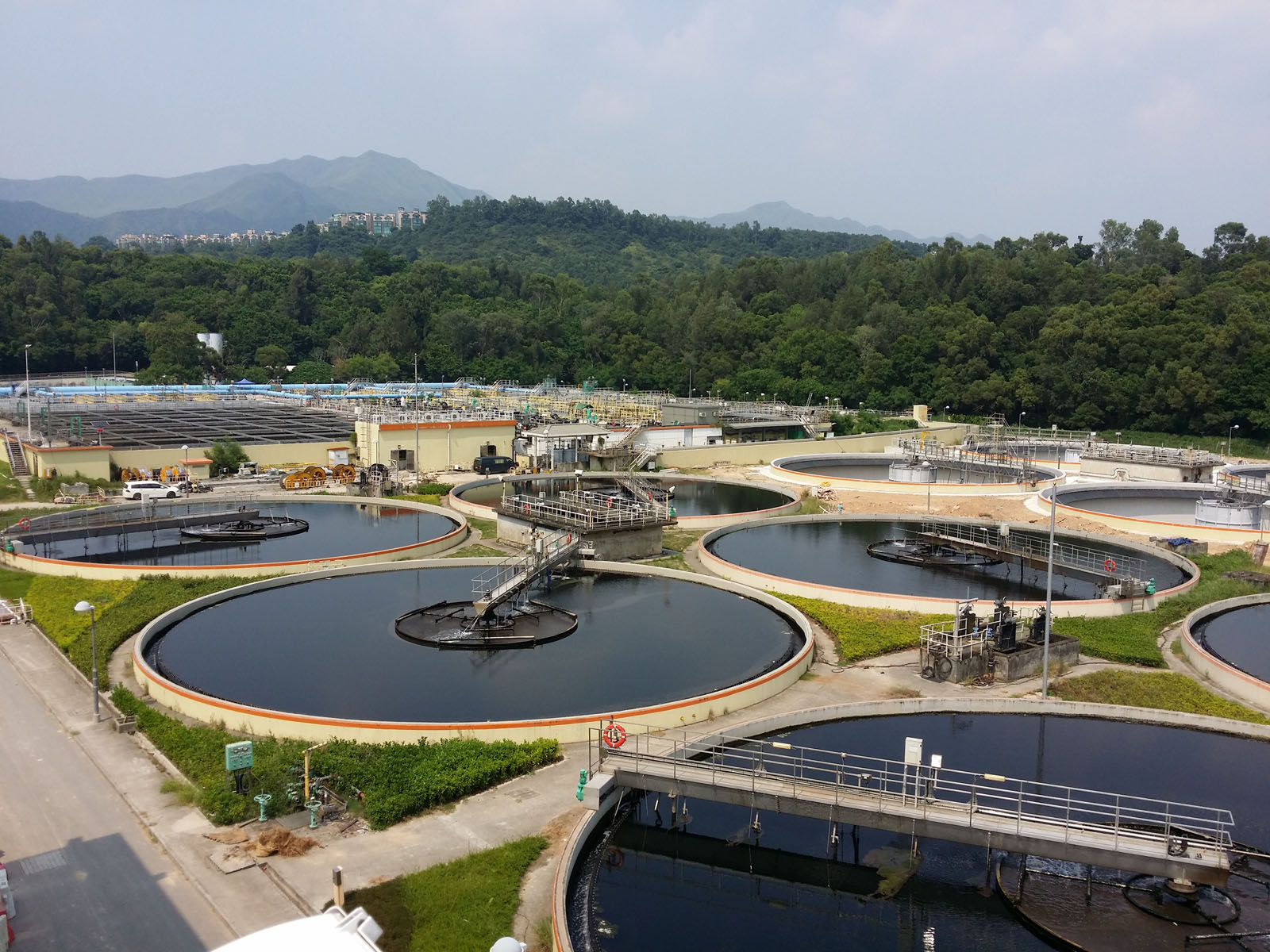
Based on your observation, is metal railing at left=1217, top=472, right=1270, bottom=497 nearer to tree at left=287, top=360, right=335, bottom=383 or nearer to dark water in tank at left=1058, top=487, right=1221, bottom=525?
dark water in tank at left=1058, top=487, right=1221, bottom=525

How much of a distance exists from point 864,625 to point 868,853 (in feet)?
35.8

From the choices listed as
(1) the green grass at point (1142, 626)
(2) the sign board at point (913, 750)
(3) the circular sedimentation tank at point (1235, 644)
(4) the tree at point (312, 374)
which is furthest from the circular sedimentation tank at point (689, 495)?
(4) the tree at point (312, 374)

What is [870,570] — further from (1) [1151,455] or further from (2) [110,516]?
(1) [1151,455]

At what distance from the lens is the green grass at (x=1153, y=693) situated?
19625mm

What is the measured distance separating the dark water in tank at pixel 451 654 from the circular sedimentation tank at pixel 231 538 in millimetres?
3539

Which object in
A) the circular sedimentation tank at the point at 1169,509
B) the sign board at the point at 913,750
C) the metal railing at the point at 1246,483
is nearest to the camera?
the sign board at the point at 913,750

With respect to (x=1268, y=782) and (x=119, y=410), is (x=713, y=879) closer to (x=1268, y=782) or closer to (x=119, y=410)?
(x=1268, y=782)

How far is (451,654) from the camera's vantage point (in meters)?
22.3

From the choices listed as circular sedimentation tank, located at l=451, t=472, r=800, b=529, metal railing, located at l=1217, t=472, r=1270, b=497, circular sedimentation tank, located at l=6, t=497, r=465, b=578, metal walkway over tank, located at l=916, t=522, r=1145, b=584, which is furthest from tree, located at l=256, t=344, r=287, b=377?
metal railing, located at l=1217, t=472, r=1270, b=497

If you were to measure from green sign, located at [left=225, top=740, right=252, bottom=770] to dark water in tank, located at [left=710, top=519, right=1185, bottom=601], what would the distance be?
17.9 metres

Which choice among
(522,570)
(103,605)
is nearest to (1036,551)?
(522,570)

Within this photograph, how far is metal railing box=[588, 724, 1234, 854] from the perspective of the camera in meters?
13.2

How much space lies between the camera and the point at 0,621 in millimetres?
25344

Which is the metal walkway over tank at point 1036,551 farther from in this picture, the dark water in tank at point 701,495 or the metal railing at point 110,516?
the metal railing at point 110,516
